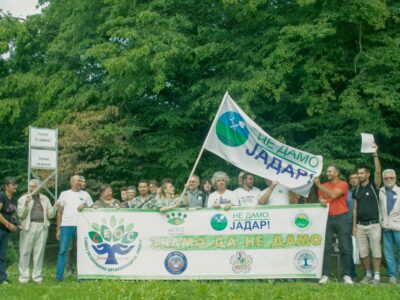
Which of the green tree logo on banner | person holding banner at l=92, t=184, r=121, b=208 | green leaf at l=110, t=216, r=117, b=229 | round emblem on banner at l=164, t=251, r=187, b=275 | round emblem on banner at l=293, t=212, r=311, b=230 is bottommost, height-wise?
round emblem on banner at l=164, t=251, r=187, b=275

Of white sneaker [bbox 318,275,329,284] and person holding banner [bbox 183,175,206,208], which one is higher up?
person holding banner [bbox 183,175,206,208]

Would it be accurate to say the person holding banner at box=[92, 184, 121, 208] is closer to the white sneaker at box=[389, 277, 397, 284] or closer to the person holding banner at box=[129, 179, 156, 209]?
the person holding banner at box=[129, 179, 156, 209]

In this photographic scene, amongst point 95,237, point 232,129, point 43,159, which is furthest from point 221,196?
point 43,159

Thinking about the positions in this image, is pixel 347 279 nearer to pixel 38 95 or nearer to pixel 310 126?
pixel 310 126

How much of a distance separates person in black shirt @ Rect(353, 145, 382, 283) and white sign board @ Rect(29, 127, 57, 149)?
6.01 meters

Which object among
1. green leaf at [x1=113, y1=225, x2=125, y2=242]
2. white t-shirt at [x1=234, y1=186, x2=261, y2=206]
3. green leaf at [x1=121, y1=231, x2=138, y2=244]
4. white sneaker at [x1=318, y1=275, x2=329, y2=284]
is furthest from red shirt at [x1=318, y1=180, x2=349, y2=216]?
green leaf at [x1=113, y1=225, x2=125, y2=242]

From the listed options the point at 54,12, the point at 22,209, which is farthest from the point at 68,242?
the point at 54,12

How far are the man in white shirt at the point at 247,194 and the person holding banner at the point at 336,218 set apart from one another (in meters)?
1.14

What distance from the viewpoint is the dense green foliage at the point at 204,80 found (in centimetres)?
1767

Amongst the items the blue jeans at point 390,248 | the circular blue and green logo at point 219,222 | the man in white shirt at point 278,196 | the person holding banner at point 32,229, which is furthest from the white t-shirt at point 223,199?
the person holding banner at point 32,229

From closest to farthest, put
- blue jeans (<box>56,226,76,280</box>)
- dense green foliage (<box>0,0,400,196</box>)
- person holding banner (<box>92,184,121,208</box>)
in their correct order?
blue jeans (<box>56,226,76,280</box>) → person holding banner (<box>92,184,121,208</box>) → dense green foliage (<box>0,0,400,196</box>)

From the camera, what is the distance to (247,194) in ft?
39.4

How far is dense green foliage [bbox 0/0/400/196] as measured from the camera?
17672 mm

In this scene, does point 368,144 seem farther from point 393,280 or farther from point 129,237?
point 129,237
